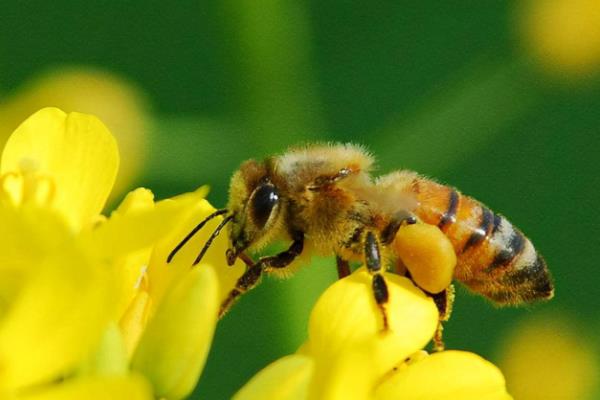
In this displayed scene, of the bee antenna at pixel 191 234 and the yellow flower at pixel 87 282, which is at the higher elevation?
the yellow flower at pixel 87 282

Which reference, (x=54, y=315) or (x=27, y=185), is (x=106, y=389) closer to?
(x=54, y=315)

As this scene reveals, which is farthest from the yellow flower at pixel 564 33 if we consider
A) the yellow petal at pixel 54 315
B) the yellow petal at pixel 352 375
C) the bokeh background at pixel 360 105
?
the yellow petal at pixel 54 315

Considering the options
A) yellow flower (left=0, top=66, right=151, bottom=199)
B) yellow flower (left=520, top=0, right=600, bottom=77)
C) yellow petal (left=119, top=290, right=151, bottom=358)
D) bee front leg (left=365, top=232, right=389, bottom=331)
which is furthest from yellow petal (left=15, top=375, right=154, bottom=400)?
yellow flower (left=520, top=0, right=600, bottom=77)

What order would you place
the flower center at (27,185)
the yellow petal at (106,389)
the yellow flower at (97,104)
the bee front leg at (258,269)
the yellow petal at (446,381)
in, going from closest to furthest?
the yellow petal at (106,389), the yellow petal at (446,381), the flower center at (27,185), the bee front leg at (258,269), the yellow flower at (97,104)

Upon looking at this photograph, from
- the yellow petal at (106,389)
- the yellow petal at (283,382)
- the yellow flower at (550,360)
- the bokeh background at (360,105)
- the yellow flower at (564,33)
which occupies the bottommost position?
the yellow flower at (550,360)

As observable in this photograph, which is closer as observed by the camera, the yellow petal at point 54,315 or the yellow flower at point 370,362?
the yellow petal at point 54,315

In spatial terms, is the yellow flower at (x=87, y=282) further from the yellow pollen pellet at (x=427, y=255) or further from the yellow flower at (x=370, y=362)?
the yellow pollen pellet at (x=427, y=255)

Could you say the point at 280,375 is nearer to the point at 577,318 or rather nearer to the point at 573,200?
the point at 577,318

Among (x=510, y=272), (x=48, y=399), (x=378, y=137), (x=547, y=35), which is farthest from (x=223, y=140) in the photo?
(x=48, y=399)
